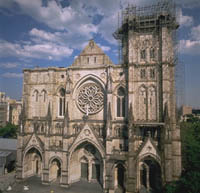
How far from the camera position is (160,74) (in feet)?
85.8

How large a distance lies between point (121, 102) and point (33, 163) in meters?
17.5

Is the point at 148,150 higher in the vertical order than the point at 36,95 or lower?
lower

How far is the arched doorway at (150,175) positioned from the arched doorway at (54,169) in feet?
42.0

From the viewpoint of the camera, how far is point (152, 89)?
26.5 metres

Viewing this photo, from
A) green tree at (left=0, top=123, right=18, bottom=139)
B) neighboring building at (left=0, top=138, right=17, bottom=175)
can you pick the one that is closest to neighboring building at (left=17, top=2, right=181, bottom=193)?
neighboring building at (left=0, top=138, right=17, bottom=175)

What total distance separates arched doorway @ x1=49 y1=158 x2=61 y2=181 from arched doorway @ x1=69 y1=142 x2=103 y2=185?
3.05 meters

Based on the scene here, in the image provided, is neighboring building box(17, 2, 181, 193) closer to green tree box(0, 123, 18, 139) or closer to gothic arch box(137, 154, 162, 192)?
gothic arch box(137, 154, 162, 192)

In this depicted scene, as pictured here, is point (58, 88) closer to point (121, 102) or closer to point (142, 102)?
point (121, 102)

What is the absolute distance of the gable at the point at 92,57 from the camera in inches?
1172

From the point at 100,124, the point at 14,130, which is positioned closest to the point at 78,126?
the point at 100,124

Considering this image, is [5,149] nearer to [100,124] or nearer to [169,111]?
[100,124]

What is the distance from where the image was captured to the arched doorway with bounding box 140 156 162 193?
24.2 metres

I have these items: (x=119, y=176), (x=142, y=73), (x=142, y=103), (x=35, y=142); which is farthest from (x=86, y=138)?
(x=142, y=73)

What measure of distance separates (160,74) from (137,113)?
6.32 meters
